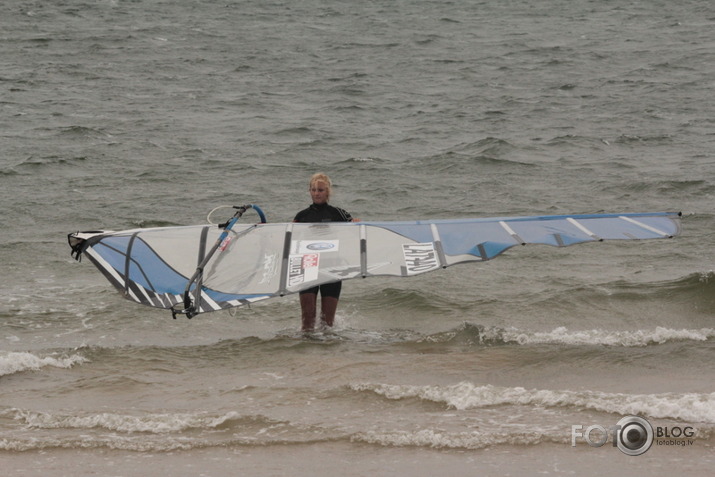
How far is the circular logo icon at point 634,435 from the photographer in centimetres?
572

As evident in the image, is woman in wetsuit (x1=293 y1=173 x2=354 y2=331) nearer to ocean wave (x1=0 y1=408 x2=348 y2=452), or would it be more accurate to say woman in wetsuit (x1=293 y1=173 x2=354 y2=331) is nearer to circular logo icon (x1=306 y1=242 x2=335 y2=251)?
circular logo icon (x1=306 y1=242 x2=335 y2=251)

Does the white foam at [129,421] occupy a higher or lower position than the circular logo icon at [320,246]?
lower

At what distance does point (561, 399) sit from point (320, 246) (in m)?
2.33

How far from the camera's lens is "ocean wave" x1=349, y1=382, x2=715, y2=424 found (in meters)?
6.18

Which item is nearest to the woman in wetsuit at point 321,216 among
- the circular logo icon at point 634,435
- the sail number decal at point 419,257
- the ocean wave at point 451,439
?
the sail number decal at point 419,257

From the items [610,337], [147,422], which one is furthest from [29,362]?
[610,337]

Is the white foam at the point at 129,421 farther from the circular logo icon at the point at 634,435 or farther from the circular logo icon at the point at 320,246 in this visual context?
the circular logo icon at the point at 634,435

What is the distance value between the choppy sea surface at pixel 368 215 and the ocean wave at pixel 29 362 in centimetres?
3

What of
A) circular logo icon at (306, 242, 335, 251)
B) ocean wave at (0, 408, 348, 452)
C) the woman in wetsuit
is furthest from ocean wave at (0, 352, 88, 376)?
circular logo icon at (306, 242, 335, 251)

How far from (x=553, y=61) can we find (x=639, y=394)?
62.0 feet

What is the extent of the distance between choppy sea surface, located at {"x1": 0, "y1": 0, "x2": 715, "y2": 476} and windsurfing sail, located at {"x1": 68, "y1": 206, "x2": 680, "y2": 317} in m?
0.73

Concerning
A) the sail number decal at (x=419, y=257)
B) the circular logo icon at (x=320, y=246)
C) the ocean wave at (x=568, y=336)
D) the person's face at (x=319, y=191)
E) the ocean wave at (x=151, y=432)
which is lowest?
the ocean wave at (x=151, y=432)

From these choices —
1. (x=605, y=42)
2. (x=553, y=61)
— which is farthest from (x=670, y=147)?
(x=605, y=42)

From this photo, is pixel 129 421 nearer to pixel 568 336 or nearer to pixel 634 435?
pixel 634 435
